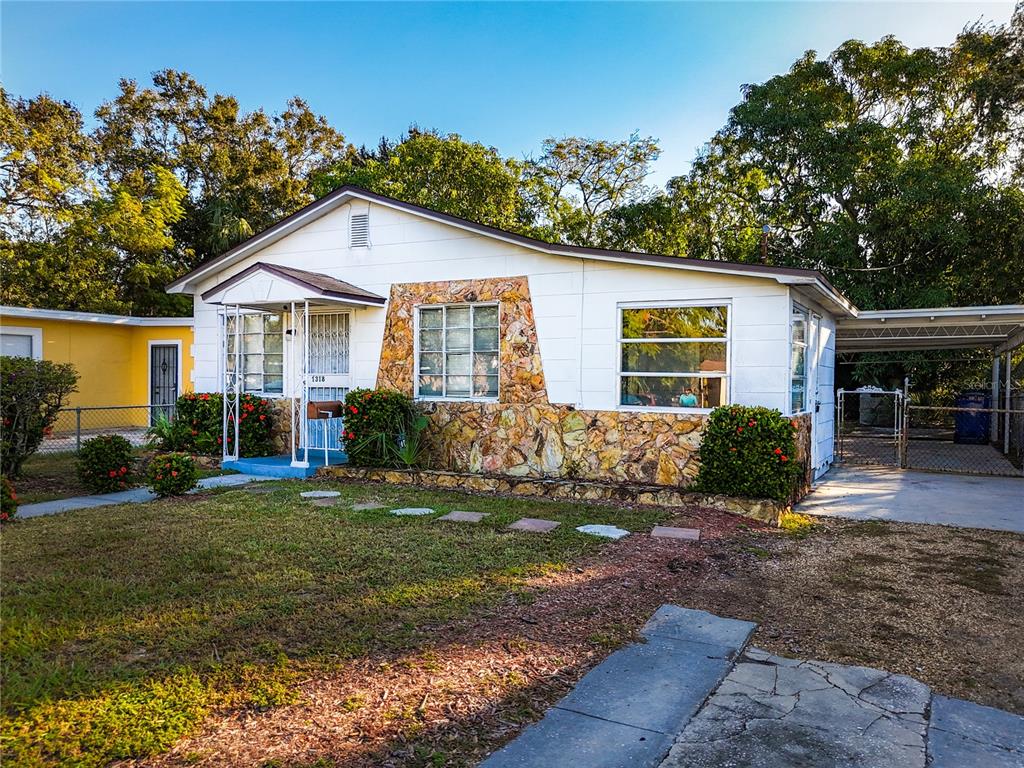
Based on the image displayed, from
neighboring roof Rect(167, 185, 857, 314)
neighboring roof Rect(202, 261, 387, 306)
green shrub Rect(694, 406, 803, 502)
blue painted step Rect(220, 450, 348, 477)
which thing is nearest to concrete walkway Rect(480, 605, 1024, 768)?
green shrub Rect(694, 406, 803, 502)

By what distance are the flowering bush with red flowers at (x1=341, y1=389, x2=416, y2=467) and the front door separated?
92cm

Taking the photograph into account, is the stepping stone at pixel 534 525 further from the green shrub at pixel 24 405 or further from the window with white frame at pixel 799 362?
the green shrub at pixel 24 405

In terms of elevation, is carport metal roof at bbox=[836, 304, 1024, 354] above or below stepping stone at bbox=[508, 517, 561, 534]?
above

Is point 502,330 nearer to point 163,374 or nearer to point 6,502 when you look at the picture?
point 6,502

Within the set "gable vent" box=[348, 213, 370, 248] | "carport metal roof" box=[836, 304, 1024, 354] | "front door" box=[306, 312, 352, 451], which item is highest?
"gable vent" box=[348, 213, 370, 248]

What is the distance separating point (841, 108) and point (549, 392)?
18.4 m

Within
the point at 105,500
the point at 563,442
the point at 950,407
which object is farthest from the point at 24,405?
the point at 950,407

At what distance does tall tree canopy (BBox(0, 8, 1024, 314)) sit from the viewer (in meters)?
18.8

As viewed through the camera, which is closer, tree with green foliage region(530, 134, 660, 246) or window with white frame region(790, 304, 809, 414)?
window with white frame region(790, 304, 809, 414)

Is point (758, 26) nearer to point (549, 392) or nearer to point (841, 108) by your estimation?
point (549, 392)

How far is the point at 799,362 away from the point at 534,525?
4808 millimetres

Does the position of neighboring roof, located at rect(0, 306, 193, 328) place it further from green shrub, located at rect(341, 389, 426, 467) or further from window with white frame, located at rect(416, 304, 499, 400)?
window with white frame, located at rect(416, 304, 499, 400)

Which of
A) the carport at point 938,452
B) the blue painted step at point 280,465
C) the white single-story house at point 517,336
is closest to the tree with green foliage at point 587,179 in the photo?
the carport at point 938,452

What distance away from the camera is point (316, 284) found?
9664 mm
